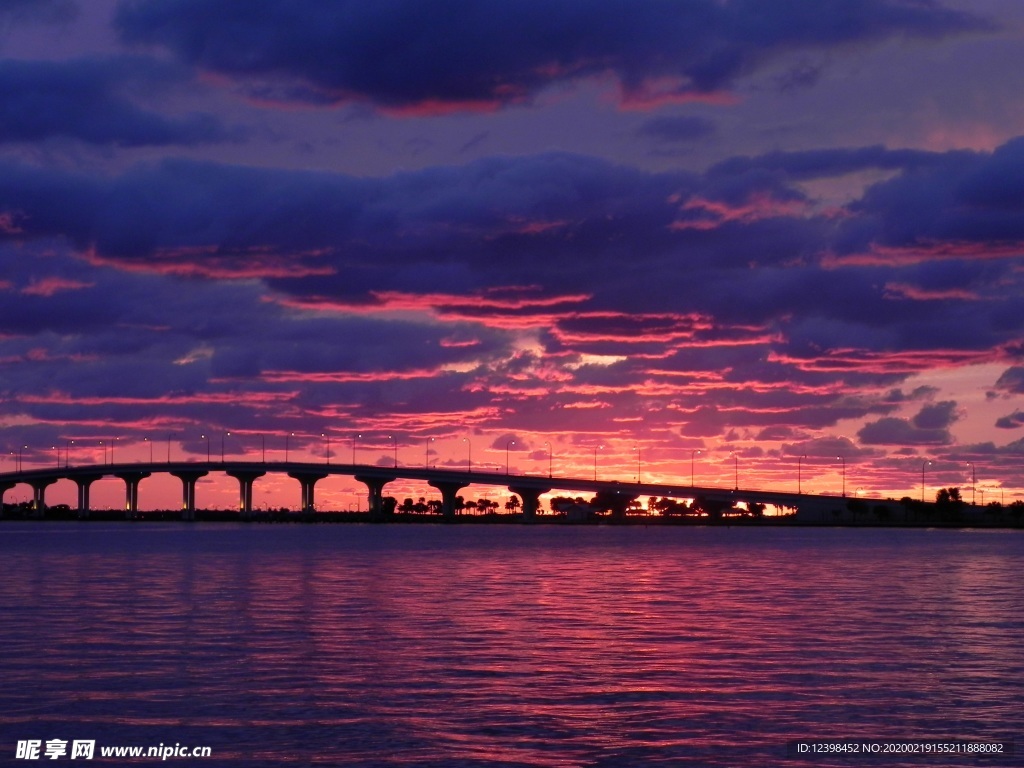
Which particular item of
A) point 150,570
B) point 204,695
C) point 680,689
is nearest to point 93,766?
point 204,695

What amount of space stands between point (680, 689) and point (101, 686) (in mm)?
14448

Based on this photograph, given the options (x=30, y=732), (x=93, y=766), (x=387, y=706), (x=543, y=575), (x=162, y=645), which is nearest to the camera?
(x=93, y=766)

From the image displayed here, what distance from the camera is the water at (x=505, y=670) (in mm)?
28297

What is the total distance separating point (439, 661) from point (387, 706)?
778cm

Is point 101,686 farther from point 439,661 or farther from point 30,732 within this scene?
point 439,661

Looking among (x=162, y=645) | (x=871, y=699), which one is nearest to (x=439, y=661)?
(x=162, y=645)

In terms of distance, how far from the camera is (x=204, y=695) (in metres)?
33.4

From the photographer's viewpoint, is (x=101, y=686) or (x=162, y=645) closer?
(x=101, y=686)

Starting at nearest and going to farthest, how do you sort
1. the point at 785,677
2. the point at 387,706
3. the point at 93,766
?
the point at 93,766
the point at 387,706
the point at 785,677

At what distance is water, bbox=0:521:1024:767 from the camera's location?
28.3 metres

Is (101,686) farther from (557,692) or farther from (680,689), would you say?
(680,689)

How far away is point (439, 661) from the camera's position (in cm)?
3984

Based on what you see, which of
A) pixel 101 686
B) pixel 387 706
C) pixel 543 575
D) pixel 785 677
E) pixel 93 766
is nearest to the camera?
pixel 93 766

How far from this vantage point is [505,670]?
1489 inches
